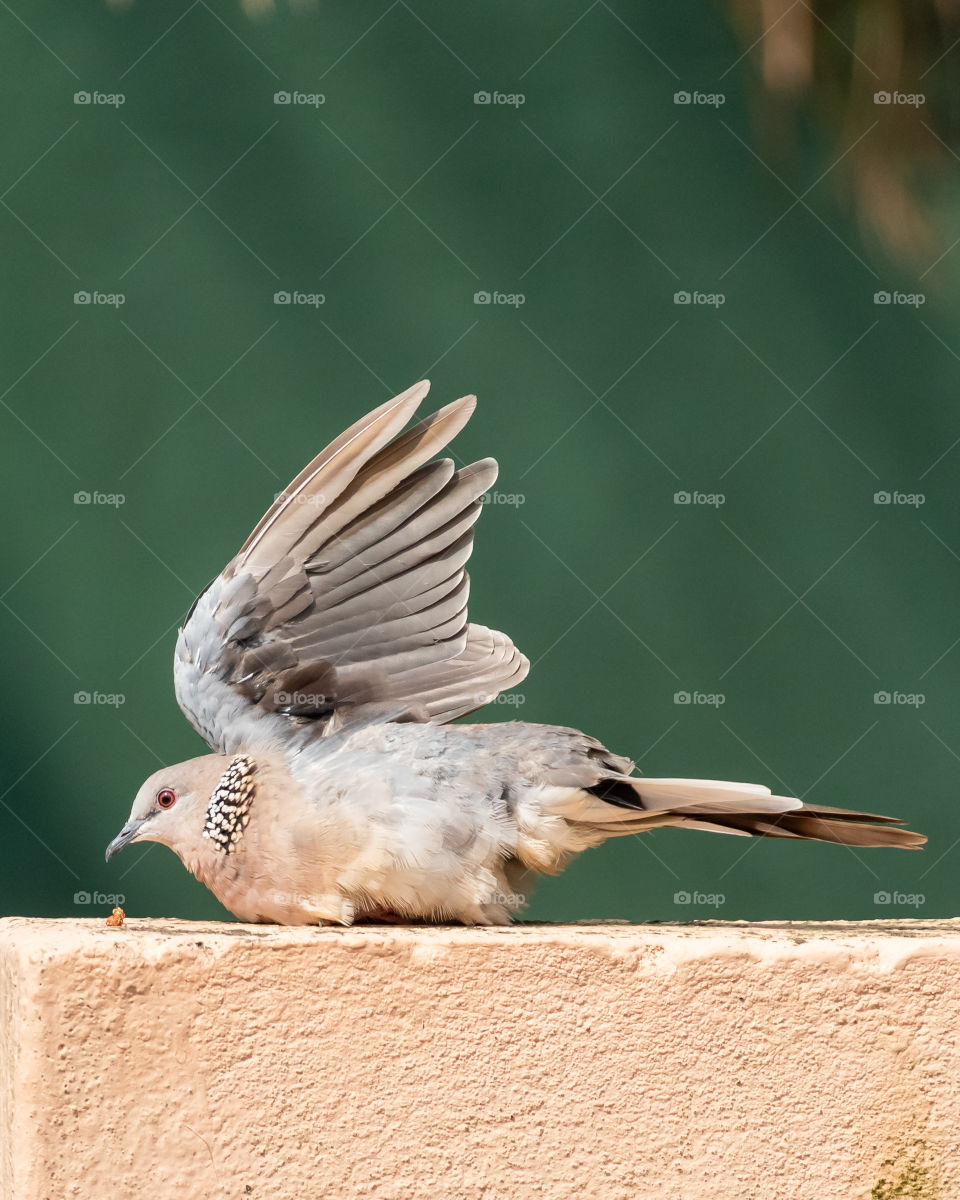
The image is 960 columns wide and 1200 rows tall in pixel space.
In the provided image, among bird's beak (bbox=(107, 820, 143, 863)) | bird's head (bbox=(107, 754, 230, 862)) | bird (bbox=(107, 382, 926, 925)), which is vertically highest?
bird (bbox=(107, 382, 926, 925))

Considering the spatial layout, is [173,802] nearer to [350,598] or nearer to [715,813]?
[350,598]

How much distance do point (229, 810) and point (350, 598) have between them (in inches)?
17.2

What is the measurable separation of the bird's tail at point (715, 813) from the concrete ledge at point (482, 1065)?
0.65 feet

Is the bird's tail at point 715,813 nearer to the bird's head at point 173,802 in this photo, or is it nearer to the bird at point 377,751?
the bird at point 377,751

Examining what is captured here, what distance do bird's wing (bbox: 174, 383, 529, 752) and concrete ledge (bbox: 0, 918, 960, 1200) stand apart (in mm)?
452

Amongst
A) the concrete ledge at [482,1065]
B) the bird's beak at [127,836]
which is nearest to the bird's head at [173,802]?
the bird's beak at [127,836]

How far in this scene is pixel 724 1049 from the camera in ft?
6.34

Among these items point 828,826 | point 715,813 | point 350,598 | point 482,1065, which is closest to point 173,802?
point 350,598

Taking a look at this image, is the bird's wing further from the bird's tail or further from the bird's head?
the bird's tail

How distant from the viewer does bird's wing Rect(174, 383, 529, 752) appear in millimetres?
2223

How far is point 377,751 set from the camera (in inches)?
84.0

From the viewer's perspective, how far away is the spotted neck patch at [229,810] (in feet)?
6.77

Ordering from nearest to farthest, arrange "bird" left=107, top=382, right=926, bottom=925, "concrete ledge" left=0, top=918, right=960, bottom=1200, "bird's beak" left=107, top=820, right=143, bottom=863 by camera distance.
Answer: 1. "concrete ledge" left=0, top=918, right=960, bottom=1200
2. "bird" left=107, top=382, right=926, bottom=925
3. "bird's beak" left=107, top=820, right=143, bottom=863

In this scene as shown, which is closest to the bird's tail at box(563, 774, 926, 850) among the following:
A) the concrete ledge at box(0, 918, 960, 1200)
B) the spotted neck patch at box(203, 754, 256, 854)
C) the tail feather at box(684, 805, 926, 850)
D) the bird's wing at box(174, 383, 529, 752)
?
the tail feather at box(684, 805, 926, 850)
